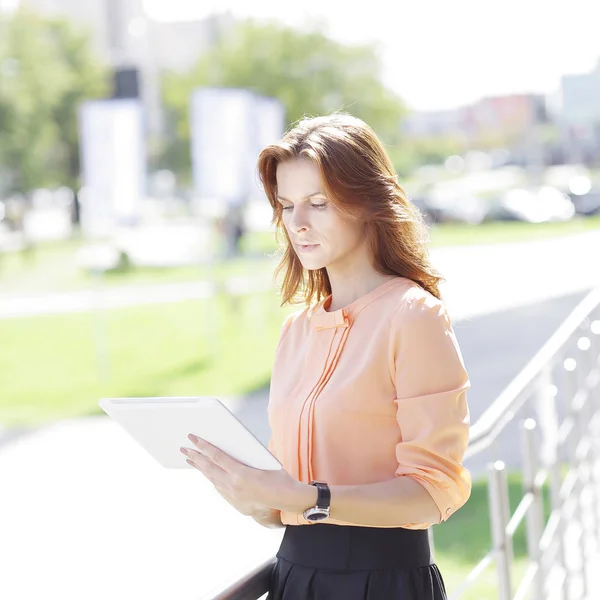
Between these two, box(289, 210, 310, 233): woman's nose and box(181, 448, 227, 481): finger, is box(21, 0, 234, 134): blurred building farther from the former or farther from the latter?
box(181, 448, 227, 481): finger

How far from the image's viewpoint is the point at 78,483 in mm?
6543

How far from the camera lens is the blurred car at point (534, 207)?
33.4 metres

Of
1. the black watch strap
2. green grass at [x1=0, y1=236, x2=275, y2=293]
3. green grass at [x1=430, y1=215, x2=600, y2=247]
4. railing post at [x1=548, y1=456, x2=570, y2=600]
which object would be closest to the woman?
the black watch strap

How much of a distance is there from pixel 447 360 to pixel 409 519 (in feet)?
0.74

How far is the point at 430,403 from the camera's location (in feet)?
4.66

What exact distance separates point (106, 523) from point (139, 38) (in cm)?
6119

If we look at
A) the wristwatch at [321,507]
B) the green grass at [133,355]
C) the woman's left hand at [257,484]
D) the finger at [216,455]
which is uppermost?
the finger at [216,455]

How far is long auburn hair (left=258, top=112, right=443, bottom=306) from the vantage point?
1540 millimetres

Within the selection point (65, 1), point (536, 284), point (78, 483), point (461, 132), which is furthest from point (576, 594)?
point (65, 1)

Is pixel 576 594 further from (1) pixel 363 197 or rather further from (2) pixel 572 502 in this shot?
(1) pixel 363 197

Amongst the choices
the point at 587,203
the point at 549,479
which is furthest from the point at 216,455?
the point at 587,203

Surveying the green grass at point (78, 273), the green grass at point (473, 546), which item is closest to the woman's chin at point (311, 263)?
the green grass at point (473, 546)

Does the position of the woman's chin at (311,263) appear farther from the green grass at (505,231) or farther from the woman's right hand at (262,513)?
the green grass at (505,231)

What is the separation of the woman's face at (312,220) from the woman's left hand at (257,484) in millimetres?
364
